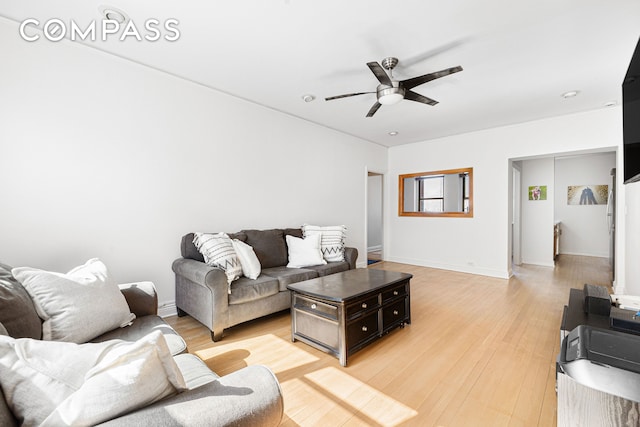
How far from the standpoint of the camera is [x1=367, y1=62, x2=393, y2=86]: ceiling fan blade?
2304mm

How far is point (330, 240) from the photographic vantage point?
12.7 feet

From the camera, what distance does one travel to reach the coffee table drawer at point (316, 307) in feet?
7.18

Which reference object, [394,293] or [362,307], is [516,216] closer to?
[394,293]

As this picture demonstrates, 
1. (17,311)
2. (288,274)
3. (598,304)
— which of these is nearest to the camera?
(17,311)

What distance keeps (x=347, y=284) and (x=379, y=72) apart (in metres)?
1.89

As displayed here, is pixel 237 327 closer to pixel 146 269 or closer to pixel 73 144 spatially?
pixel 146 269

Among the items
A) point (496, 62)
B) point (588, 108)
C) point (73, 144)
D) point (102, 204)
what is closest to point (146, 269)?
point (102, 204)

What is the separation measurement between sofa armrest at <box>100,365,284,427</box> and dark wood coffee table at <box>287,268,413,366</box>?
126cm

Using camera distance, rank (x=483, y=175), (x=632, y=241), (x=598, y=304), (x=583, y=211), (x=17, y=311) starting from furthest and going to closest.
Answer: (x=583, y=211) → (x=483, y=175) → (x=632, y=241) → (x=598, y=304) → (x=17, y=311)

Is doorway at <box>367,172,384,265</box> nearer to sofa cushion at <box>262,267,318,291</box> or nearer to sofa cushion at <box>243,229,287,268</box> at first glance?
sofa cushion at <box>243,229,287,268</box>

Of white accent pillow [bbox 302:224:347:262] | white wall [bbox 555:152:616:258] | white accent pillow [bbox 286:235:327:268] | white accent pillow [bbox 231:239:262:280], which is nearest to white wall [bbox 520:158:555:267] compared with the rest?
white wall [bbox 555:152:616:258]

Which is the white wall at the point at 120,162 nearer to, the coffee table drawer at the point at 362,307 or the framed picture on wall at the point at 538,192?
the coffee table drawer at the point at 362,307

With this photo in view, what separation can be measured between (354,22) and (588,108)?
3967 millimetres

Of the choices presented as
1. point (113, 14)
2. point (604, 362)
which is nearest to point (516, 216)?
point (604, 362)
